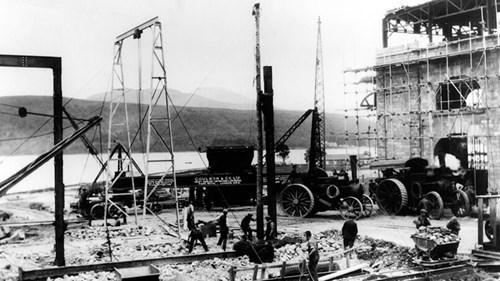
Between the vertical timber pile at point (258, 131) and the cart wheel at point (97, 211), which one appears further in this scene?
the cart wheel at point (97, 211)

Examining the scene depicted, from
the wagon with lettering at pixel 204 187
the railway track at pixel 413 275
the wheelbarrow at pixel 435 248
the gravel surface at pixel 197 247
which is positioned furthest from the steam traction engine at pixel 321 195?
the railway track at pixel 413 275

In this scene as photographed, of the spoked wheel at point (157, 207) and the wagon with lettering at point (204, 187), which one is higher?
the wagon with lettering at point (204, 187)

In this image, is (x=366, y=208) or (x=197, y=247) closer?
(x=197, y=247)

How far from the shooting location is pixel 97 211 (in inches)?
874

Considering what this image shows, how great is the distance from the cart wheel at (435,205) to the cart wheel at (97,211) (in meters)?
14.2

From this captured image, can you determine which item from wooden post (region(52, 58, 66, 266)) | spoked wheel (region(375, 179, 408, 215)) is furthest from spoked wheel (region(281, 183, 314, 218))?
wooden post (region(52, 58, 66, 266))

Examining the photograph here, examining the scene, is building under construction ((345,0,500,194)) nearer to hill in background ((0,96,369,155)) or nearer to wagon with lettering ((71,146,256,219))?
wagon with lettering ((71,146,256,219))

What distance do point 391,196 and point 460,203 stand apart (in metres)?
2.76

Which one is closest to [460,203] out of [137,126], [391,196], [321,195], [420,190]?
[420,190]

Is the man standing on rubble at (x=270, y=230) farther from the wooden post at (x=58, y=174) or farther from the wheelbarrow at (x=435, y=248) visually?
the wooden post at (x=58, y=174)

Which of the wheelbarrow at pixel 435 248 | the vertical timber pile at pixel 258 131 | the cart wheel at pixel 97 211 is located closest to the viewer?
the wheelbarrow at pixel 435 248

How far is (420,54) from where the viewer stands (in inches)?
1156

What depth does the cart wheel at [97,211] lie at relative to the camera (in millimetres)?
22016

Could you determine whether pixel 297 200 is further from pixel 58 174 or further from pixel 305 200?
pixel 58 174
